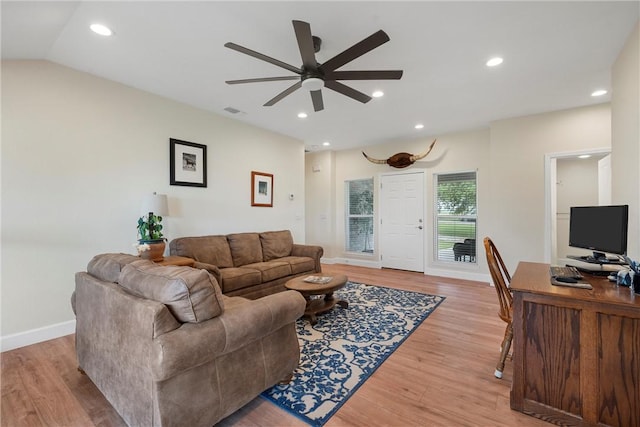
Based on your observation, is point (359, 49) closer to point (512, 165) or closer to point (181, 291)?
point (181, 291)

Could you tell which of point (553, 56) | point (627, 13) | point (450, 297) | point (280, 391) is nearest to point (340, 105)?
point (553, 56)

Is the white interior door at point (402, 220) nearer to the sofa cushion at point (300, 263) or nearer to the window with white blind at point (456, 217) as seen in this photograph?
the window with white blind at point (456, 217)

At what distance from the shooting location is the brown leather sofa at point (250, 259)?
3.32 metres

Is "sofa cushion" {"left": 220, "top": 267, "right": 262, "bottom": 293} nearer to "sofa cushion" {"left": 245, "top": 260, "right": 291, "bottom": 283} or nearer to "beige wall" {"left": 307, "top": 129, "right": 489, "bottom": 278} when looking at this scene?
"sofa cushion" {"left": 245, "top": 260, "right": 291, "bottom": 283}

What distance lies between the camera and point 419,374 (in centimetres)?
205

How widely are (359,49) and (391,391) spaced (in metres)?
2.33

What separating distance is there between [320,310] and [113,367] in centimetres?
192

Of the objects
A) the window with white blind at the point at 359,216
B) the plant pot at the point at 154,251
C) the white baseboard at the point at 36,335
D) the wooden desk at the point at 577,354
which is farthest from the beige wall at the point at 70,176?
the wooden desk at the point at 577,354

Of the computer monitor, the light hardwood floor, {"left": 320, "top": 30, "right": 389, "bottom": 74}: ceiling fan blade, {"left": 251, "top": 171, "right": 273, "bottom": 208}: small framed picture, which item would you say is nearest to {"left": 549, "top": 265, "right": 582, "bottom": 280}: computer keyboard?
the computer monitor

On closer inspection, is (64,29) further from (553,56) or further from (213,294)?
(553,56)

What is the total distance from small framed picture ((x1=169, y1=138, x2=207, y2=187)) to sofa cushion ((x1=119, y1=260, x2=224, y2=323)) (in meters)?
2.45

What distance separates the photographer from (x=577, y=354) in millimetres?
1527

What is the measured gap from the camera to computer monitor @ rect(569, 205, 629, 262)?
1.89 metres

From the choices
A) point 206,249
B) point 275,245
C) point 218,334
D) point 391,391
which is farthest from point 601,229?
point 206,249
